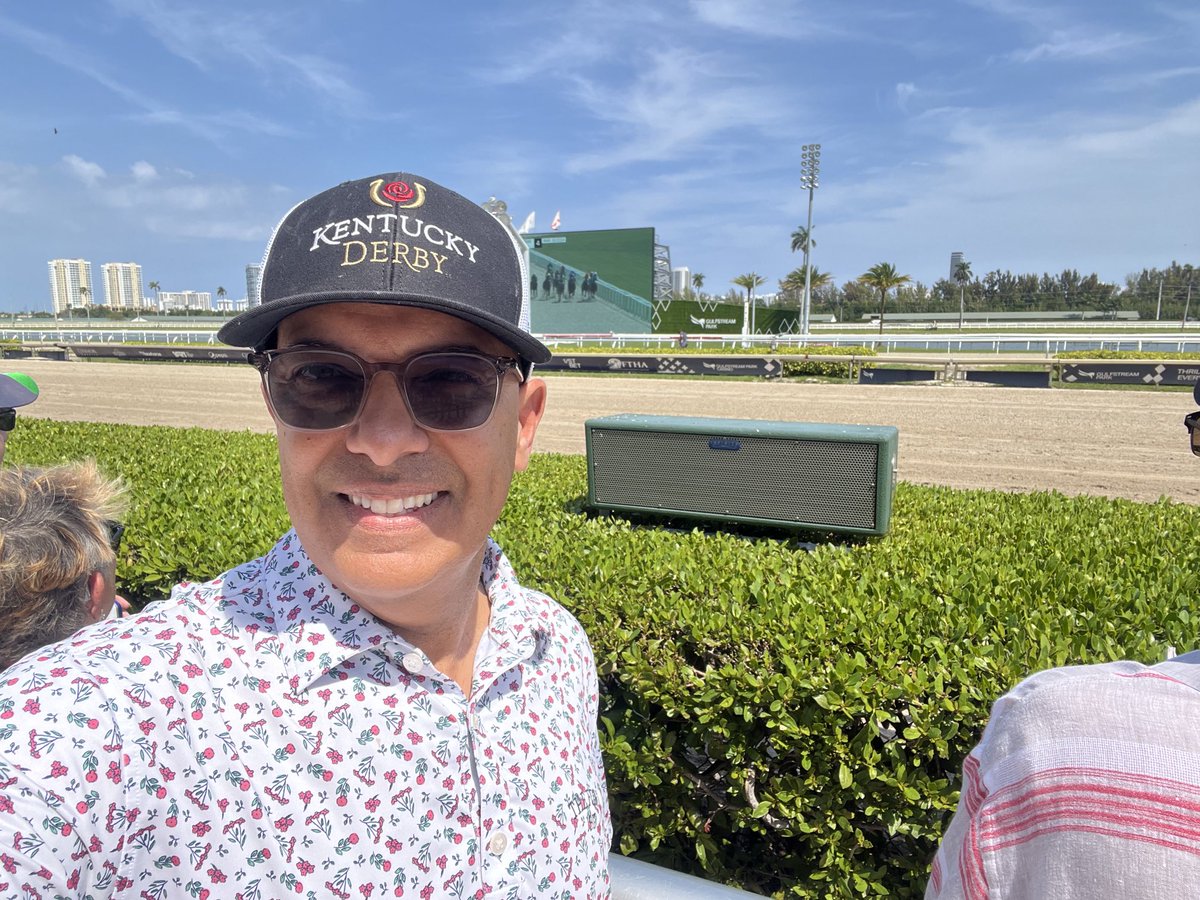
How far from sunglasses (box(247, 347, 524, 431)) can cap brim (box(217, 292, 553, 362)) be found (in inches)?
1.6

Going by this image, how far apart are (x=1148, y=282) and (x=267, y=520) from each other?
10407 centimetres

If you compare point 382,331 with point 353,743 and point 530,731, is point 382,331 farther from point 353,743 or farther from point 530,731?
point 530,731

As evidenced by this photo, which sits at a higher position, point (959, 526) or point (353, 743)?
point (353, 743)

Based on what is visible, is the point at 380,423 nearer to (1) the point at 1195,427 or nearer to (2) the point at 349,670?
(2) the point at 349,670

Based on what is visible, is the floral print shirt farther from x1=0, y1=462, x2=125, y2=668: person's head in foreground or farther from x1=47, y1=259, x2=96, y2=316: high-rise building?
x1=47, y1=259, x2=96, y2=316: high-rise building

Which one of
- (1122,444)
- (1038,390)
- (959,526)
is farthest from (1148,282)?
(959,526)

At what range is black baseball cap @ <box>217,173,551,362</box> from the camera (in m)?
1.11

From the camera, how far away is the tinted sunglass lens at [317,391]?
47.3 inches

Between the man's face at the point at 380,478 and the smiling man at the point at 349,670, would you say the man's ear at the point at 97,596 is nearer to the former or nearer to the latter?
the smiling man at the point at 349,670

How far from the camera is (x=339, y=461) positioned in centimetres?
123

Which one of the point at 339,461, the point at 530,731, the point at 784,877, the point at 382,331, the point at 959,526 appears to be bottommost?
the point at 784,877

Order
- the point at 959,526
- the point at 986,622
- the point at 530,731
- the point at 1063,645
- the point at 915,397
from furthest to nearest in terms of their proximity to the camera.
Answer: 1. the point at 915,397
2. the point at 959,526
3. the point at 986,622
4. the point at 1063,645
5. the point at 530,731

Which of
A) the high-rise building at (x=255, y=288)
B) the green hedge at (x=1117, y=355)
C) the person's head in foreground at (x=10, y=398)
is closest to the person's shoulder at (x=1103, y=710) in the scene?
the high-rise building at (x=255, y=288)

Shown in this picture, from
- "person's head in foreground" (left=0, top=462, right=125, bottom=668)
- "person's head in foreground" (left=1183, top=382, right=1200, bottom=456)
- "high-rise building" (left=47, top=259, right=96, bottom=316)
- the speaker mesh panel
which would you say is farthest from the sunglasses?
"high-rise building" (left=47, top=259, right=96, bottom=316)
